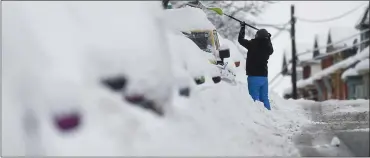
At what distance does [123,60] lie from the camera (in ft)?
9.92

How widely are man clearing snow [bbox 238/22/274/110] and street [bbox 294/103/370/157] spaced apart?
941mm

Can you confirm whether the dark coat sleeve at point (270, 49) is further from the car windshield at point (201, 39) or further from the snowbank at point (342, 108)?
the snowbank at point (342, 108)

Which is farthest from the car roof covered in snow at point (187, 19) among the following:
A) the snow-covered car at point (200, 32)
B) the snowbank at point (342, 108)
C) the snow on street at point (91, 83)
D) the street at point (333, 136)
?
the snowbank at point (342, 108)

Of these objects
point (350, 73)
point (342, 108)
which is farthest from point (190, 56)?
point (350, 73)

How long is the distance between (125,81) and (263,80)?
188 cm

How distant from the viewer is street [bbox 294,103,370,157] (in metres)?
5.94

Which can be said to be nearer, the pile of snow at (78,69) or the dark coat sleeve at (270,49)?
the pile of snow at (78,69)

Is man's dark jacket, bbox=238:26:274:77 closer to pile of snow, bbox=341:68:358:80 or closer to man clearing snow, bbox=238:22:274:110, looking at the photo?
man clearing snow, bbox=238:22:274:110

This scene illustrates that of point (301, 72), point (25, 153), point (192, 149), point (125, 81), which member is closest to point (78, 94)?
point (125, 81)

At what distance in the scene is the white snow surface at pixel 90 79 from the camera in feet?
9.59

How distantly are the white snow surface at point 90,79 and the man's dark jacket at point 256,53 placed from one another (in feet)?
4.52

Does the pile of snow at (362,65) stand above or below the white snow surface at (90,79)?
below

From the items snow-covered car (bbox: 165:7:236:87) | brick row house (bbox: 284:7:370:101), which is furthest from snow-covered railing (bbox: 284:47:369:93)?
snow-covered car (bbox: 165:7:236:87)

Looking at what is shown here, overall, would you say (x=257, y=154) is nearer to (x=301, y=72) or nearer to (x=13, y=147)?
(x=13, y=147)
